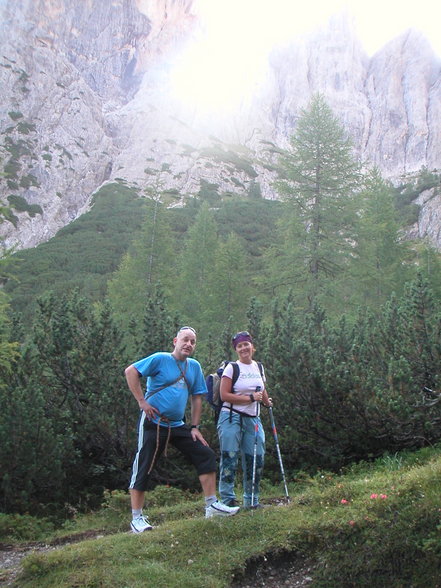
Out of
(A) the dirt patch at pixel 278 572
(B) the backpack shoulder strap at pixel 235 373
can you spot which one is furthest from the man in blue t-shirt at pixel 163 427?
(A) the dirt patch at pixel 278 572

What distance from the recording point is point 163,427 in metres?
4.45

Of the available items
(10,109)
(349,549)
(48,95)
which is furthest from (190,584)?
(48,95)

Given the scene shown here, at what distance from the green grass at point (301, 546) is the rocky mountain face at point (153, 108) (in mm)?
39781

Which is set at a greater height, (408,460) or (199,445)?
(199,445)

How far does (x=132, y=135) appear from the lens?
7756cm

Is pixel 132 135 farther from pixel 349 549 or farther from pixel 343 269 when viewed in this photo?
pixel 349 549

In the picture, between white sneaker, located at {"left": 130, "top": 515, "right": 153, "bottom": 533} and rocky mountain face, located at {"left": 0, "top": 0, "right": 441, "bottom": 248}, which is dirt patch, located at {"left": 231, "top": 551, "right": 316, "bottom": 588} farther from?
rocky mountain face, located at {"left": 0, "top": 0, "right": 441, "bottom": 248}

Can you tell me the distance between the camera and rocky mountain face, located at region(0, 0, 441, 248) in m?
60.6

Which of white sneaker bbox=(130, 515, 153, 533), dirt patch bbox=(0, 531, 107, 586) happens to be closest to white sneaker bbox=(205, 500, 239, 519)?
white sneaker bbox=(130, 515, 153, 533)

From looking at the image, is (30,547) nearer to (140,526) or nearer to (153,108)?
(140,526)

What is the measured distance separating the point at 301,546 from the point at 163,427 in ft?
4.94

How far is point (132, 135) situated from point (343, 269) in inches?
2674

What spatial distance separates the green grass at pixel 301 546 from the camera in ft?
11.1

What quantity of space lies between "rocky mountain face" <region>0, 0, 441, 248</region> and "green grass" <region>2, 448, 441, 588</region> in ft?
131
